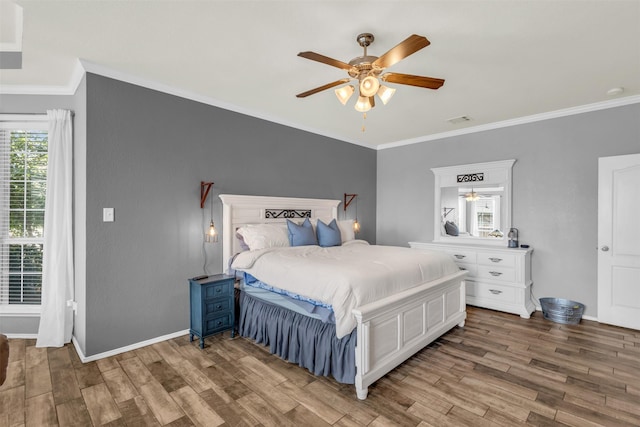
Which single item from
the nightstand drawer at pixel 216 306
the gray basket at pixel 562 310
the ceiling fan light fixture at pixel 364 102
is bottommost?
the gray basket at pixel 562 310

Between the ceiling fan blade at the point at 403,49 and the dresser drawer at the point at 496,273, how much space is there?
11.1 ft

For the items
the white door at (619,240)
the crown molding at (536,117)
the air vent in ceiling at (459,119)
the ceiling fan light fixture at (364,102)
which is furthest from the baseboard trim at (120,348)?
the white door at (619,240)

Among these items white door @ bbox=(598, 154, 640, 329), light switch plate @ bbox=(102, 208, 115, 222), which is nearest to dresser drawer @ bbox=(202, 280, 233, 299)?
light switch plate @ bbox=(102, 208, 115, 222)

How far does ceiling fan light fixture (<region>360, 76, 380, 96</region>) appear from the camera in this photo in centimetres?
218

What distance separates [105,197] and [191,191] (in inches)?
31.9

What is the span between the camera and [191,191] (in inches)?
135

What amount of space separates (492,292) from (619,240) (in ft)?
4.98

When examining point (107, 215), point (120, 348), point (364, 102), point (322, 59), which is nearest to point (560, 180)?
point (364, 102)

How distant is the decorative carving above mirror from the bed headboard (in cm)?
196

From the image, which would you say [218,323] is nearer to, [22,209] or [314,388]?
[314,388]

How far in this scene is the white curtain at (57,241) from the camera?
3.04 meters

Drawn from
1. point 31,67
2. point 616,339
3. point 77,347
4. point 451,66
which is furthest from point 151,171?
point 616,339

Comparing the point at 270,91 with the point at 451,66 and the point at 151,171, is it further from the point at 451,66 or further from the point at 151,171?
the point at 451,66

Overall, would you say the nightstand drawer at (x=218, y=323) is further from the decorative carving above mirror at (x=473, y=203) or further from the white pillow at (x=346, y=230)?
the decorative carving above mirror at (x=473, y=203)
